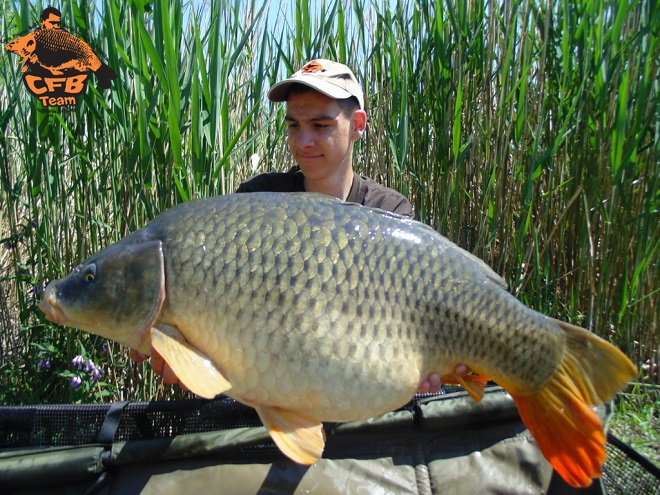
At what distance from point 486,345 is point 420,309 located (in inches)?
5.7

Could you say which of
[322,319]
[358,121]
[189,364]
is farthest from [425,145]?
[189,364]

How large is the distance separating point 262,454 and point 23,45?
1653 mm

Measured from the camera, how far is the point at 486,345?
1091 mm

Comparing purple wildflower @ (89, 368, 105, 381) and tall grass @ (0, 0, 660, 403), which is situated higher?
tall grass @ (0, 0, 660, 403)

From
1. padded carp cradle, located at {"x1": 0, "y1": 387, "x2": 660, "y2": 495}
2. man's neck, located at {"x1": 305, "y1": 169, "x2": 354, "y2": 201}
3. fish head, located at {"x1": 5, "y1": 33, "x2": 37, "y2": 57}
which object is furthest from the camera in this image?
fish head, located at {"x1": 5, "y1": 33, "x2": 37, "y2": 57}

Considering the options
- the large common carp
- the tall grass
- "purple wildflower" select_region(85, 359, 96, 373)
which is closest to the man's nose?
the tall grass

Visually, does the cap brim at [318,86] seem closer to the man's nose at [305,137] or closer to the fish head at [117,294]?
the man's nose at [305,137]

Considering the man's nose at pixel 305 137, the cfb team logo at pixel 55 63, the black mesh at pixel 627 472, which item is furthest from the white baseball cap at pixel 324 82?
the black mesh at pixel 627 472

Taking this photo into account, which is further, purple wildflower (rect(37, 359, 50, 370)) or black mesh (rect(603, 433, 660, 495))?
purple wildflower (rect(37, 359, 50, 370))

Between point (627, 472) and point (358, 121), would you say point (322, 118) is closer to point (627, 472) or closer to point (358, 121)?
point (358, 121)

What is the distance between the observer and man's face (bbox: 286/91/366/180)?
5.39ft

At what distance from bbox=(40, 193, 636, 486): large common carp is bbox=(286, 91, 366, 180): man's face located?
0.56 meters

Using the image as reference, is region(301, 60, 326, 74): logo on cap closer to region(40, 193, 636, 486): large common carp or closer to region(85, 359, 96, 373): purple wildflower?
region(40, 193, 636, 486): large common carp

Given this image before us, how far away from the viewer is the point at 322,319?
40.2 inches
